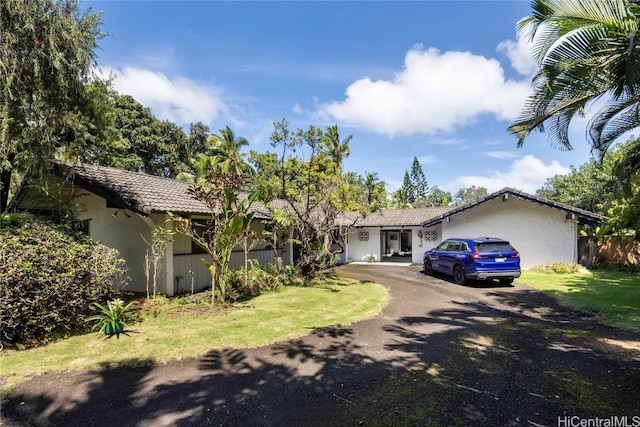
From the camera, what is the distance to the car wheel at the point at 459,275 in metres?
13.5

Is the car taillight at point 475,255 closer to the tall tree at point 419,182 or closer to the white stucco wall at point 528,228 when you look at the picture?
the white stucco wall at point 528,228

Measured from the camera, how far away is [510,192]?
18.2 metres

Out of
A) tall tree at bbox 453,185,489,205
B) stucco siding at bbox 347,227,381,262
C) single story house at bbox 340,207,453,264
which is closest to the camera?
single story house at bbox 340,207,453,264

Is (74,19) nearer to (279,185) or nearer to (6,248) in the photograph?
(6,248)

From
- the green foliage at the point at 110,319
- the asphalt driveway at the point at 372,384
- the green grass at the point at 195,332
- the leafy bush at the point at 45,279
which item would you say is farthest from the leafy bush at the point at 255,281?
the asphalt driveway at the point at 372,384

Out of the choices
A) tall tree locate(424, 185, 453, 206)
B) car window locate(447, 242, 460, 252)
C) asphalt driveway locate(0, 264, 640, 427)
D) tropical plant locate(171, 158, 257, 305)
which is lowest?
asphalt driveway locate(0, 264, 640, 427)

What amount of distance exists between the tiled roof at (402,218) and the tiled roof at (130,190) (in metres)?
14.4

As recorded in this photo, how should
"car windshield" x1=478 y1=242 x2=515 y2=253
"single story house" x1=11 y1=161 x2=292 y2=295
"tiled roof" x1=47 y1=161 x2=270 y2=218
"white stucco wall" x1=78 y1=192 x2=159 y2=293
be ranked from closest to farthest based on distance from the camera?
1. "tiled roof" x1=47 y1=161 x2=270 y2=218
2. "single story house" x1=11 y1=161 x2=292 y2=295
3. "white stucco wall" x1=78 y1=192 x2=159 y2=293
4. "car windshield" x1=478 y1=242 x2=515 y2=253

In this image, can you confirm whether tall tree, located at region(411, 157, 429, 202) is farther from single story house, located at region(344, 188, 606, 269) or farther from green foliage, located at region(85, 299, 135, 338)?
green foliage, located at region(85, 299, 135, 338)

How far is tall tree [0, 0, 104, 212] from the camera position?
649 cm

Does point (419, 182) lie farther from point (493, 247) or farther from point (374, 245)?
point (493, 247)

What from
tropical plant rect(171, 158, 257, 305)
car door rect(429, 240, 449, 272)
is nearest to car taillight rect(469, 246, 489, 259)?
car door rect(429, 240, 449, 272)

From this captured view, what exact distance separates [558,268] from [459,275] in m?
6.41

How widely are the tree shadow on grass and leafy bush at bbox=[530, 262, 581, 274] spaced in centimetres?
1164
